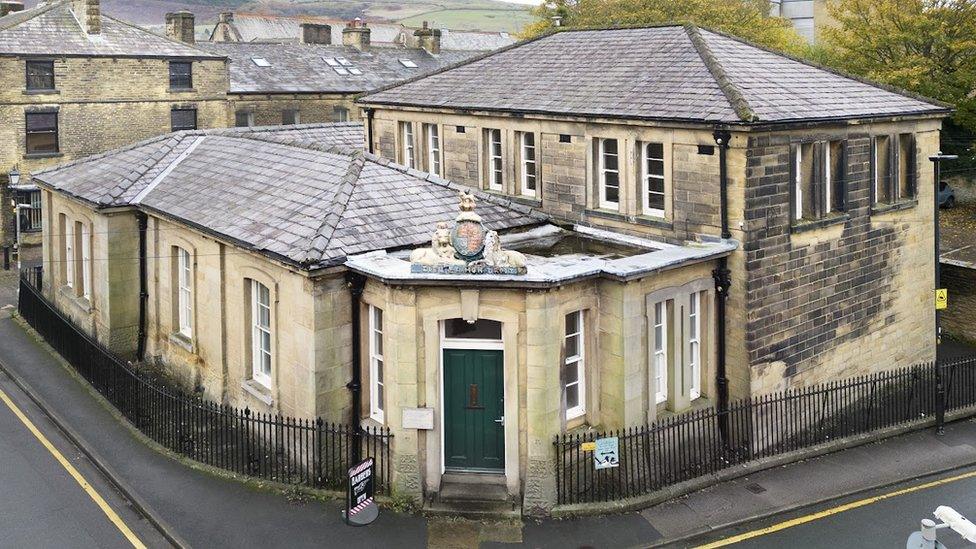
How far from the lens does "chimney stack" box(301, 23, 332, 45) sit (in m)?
57.8

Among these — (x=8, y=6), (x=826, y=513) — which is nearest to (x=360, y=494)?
(x=826, y=513)

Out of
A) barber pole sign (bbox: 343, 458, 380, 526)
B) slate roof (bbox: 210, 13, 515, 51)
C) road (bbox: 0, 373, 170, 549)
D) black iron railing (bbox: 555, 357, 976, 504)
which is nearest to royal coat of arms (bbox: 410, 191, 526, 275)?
black iron railing (bbox: 555, 357, 976, 504)

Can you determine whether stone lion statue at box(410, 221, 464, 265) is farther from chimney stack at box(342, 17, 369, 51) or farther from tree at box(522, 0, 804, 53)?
chimney stack at box(342, 17, 369, 51)

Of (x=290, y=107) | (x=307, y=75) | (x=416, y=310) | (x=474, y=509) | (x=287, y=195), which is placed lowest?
(x=474, y=509)

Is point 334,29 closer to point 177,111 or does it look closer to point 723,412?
point 177,111

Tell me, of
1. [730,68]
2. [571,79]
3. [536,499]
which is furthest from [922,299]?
[536,499]

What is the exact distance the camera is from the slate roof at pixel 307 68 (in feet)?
158

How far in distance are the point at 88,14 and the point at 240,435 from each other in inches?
1190

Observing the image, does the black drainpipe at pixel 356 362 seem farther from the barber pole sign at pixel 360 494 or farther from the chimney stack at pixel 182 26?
the chimney stack at pixel 182 26

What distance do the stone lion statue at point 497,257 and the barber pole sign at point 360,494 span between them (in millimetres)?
3776

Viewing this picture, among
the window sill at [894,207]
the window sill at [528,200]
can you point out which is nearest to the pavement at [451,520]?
the window sill at [894,207]

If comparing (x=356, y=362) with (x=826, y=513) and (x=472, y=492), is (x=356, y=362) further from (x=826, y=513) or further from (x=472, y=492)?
(x=826, y=513)

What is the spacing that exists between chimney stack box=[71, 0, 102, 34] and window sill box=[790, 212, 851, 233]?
34.8 meters

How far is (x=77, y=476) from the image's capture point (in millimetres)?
16766
